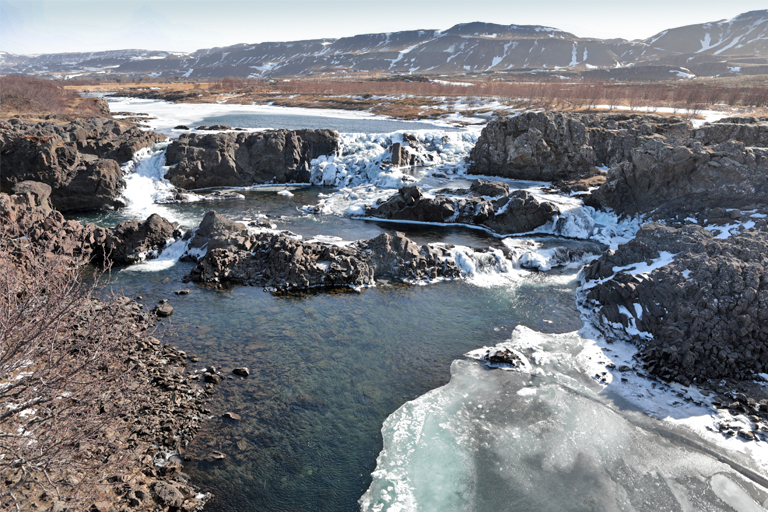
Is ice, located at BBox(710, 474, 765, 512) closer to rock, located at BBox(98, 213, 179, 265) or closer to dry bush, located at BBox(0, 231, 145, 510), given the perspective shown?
dry bush, located at BBox(0, 231, 145, 510)

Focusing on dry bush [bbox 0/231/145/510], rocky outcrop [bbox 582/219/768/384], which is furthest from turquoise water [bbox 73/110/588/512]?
dry bush [bbox 0/231/145/510]

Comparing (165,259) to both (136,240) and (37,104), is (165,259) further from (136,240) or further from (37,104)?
(37,104)

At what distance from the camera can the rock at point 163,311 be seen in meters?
23.9

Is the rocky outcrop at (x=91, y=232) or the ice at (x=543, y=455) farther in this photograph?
the rocky outcrop at (x=91, y=232)

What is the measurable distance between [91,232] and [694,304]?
120 feet

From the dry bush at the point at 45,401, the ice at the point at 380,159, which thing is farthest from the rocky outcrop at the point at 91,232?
the ice at the point at 380,159

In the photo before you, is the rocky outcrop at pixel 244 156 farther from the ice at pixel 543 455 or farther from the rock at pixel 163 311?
the ice at pixel 543 455

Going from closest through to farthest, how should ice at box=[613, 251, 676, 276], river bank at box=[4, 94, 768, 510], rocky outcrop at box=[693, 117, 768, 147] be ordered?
river bank at box=[4, 94, 768, 510] < ice at box=[613, 251, 676, 276] < rocky outcrop at box=[693, 117, 768, 147]

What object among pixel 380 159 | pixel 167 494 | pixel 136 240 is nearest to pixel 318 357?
pixel 167 494

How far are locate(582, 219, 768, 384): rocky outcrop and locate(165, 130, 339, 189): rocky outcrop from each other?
131 feet

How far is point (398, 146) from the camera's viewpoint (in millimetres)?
57562

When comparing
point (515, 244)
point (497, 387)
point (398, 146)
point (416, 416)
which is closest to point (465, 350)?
point (497, 387)

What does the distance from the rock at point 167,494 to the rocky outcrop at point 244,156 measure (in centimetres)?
4266

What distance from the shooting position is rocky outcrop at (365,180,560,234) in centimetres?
3900
